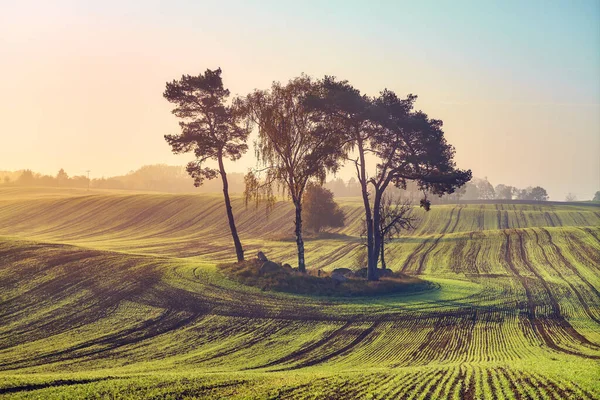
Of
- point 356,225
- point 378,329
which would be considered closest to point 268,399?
point 378,329

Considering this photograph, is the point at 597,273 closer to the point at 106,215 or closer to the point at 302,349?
the point at 302,349

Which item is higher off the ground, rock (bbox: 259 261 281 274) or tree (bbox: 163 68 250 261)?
tree (bbox: 163 68 250 261)

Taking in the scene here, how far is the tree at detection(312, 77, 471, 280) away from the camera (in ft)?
147

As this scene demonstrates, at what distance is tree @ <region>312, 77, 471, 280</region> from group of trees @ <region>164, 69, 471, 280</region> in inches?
3.3

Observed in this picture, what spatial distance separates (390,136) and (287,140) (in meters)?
8.88

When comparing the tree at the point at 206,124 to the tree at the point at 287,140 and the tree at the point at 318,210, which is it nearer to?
the tree at the point at 287,140

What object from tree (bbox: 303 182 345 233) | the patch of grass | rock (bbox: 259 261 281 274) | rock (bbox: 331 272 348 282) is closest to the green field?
the patch of grass

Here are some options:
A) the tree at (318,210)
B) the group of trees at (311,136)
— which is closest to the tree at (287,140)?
the group of trees at (311,136)

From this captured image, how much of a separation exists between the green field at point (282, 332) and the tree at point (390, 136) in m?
9.63

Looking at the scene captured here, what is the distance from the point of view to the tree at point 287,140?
46312 millimetres

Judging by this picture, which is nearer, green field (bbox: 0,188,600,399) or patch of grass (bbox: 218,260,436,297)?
green field (bbox: 0,188,600,399)

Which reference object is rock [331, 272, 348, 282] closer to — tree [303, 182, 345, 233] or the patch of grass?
the patch of grass

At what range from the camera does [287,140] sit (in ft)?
153

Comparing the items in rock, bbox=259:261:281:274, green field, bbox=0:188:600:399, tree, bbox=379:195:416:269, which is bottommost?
green field, bbox=0:188:600:399
